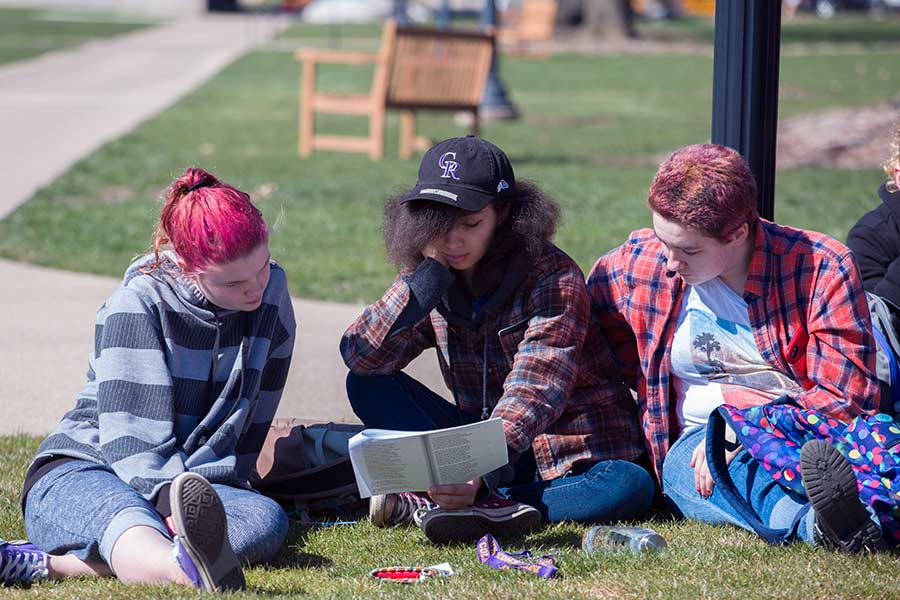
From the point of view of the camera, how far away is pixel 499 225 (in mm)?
3818

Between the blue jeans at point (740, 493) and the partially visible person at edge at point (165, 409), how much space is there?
3.82 ft

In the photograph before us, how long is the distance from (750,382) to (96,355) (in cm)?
186

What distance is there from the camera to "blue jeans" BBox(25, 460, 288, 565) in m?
3.36

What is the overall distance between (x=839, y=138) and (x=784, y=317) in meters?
10.5

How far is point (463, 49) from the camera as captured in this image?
40.5 ft

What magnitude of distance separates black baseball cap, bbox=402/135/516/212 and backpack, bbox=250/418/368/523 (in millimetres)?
881

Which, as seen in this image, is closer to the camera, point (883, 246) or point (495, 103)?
point (883, 246)

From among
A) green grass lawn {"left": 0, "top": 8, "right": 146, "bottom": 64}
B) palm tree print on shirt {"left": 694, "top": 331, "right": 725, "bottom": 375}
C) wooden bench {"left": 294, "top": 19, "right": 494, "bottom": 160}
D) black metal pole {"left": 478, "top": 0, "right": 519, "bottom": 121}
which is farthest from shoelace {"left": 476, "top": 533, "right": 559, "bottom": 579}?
green grass lawn {"left": 0, "top": 8, "right": 146, "bottom": 64}

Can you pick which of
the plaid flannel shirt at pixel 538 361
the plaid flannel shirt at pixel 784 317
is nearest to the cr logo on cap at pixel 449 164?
the plaid flannel shirt at pixel 538 361

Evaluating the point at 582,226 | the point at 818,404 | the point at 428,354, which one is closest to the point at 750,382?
the point at 818,404

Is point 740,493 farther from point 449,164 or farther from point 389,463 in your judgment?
point 449,164

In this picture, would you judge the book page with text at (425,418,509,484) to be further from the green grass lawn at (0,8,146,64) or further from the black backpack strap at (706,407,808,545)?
the green grass lawn at (0,8,146,64)

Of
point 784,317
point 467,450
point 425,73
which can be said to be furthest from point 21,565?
point 425,73

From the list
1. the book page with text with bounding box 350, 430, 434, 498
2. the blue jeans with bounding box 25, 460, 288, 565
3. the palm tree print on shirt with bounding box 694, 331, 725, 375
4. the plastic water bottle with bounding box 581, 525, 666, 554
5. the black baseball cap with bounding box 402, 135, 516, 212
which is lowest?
the plastic water bottle with bounding box 581, 525, 666, 554
